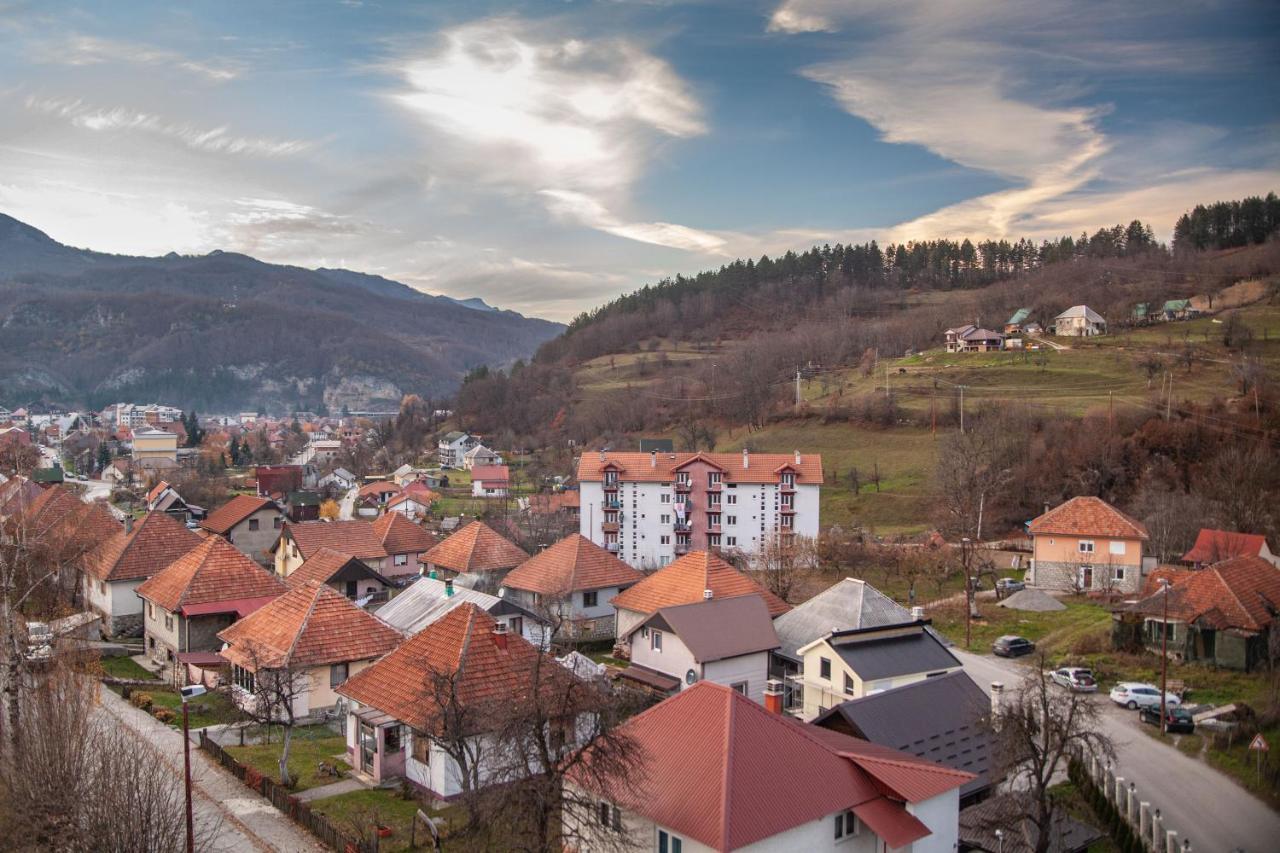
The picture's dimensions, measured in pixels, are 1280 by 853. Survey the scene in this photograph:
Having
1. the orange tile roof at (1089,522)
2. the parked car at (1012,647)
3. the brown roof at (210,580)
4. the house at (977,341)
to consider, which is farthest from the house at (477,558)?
the house at (977,341)

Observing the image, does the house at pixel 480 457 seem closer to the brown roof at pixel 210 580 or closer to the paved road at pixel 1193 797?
the brown roof at pixel 210 580

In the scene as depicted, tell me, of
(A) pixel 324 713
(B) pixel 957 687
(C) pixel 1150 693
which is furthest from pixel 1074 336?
(A) pixel 324 713

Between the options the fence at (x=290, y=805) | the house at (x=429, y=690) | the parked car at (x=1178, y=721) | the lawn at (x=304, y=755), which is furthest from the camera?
the parked car at (x=1178, y=721)

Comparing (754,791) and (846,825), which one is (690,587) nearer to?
(846,825)

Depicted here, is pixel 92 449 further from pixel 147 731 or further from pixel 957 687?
pixel 957 687

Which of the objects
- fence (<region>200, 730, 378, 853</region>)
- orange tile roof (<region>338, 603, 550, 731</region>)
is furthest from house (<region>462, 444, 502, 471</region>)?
fence (<region>200, 730, 378, 853</region>)

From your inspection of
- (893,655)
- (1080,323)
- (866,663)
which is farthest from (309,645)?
(1080,323)
